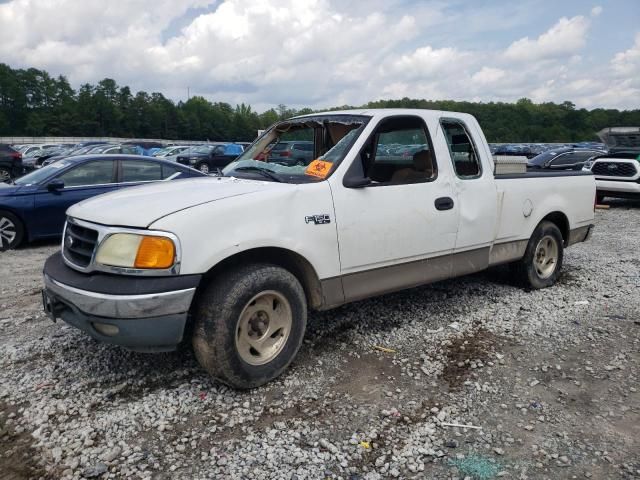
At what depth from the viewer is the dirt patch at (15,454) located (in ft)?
8.32

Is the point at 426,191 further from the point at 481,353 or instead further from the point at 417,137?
the point at 481,353

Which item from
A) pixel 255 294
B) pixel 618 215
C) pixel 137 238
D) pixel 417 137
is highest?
pixel 417 137

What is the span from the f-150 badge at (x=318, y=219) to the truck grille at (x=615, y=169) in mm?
12329

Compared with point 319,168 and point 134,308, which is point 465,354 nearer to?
point 319,168

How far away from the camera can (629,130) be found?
1304 centimetres

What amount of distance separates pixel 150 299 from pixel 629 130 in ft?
46.0

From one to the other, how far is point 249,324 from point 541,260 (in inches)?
153

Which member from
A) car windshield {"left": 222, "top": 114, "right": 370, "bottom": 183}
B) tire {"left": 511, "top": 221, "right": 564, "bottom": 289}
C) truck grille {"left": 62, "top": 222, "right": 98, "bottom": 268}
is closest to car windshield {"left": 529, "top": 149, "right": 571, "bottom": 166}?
tire {"left": 511, "top": 221, "right": 564, "bottom": 289}

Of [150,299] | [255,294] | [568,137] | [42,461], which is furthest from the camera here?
[568,137]

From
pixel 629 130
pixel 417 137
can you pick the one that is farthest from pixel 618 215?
pixel 417 137

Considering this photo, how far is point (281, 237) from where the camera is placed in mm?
3328

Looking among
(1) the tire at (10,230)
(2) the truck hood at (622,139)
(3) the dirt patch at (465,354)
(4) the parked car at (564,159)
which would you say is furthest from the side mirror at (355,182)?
(4) the parked car at (564,159)

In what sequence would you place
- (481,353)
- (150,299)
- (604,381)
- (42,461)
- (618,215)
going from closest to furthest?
(42,461) < (150,299) < (604,381) < (481,353) < (618,215)

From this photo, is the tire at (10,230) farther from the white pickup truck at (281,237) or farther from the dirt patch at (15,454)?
the dirt patch at (15,454)
